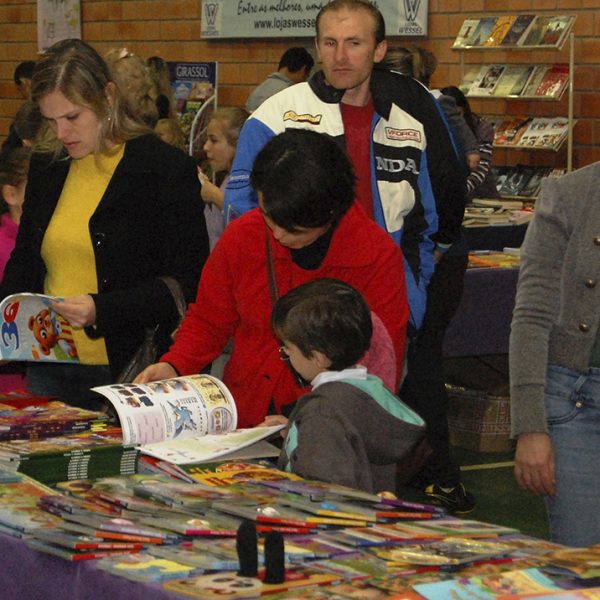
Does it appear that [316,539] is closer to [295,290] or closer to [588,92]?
[295,290]

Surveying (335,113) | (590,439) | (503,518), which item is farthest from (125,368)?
(503,518)

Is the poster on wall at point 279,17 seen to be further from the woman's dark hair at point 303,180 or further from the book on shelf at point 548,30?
the woman's dark hair at point 303,180

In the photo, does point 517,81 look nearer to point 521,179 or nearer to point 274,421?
point 521,179

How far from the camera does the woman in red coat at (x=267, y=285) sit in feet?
9.84

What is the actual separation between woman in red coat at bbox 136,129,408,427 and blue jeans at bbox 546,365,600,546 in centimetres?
48

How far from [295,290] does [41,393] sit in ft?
3.33

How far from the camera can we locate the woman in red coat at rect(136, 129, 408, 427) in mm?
2998

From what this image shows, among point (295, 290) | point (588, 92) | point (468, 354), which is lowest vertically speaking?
point (468, 354)

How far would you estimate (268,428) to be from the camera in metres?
2.80

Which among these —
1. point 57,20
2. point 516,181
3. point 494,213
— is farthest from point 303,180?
point 57,20

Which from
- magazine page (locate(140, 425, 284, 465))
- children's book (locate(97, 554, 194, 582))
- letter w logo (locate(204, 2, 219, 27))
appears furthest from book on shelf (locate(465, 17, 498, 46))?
children's book (locate(97, 554, 194, 582))

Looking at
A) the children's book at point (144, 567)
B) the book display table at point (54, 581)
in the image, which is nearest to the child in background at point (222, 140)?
the book display table at point (54, 581)

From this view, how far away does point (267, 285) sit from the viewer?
9.92 ft

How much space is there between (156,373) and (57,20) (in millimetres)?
9607
